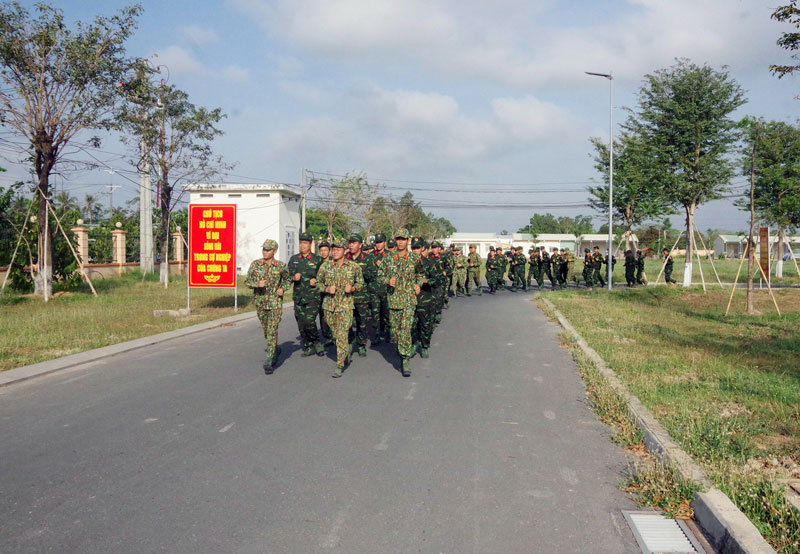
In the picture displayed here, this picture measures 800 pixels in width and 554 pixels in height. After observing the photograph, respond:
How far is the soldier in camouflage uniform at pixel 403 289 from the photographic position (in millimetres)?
8547

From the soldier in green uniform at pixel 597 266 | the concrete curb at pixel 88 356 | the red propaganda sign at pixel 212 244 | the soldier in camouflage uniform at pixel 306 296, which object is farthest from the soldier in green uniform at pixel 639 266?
the soldier in camouflage uniform at pixel 306 296

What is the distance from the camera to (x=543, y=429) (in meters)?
6.02

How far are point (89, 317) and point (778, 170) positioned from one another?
82.0ft

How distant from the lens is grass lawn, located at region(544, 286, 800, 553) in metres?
4.39

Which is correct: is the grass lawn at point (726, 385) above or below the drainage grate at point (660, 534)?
above

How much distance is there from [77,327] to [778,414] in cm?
1272

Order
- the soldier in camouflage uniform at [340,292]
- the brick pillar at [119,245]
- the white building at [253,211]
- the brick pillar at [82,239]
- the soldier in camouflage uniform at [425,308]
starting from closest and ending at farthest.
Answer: the soldier in camouflage uniform at [340,292]
the soldier in camouflage uniform at [425,308]
the brick pillar at [82,239]
the brick pillar at [119,245]
the white building at [253,211]

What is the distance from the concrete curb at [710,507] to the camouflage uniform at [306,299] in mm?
5140

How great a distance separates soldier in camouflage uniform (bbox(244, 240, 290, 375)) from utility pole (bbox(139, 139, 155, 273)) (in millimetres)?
20271

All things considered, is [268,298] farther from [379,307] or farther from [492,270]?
[492,270]

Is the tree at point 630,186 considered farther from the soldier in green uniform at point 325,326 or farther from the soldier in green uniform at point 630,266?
the soldier in green uniform at point 325,326

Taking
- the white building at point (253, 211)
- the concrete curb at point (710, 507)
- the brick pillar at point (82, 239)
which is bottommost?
the concrete curb at point (710, 507)

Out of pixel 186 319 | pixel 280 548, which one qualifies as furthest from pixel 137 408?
pixel 186 319

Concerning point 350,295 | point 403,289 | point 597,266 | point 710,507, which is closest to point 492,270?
point 597,266
